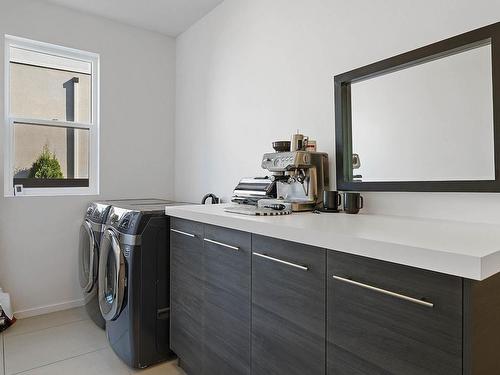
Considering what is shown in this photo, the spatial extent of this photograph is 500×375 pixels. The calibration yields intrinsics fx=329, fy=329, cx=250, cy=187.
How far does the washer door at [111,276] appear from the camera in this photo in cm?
202

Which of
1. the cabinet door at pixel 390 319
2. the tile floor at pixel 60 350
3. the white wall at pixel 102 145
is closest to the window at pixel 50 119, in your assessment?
the white wall at pixel 102 145

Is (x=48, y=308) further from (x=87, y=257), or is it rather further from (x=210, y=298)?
(x=210, y=298)

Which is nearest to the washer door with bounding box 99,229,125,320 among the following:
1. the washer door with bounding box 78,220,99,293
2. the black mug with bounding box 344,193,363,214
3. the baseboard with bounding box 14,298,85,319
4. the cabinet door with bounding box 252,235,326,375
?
the washer door with bounding box 78,220,99,293

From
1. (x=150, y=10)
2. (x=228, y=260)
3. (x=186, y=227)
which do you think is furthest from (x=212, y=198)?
(x=150, y=10)

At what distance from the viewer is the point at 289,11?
2.12 m

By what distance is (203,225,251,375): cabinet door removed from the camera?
4.70 feet

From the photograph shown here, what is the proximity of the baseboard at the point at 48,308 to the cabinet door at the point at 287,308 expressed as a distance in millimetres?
2280

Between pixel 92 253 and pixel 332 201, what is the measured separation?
189 centimetres

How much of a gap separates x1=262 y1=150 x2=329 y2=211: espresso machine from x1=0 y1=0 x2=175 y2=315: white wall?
1.88m

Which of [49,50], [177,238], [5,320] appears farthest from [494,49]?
[5,320]

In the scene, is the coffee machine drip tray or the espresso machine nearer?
the espresso machine

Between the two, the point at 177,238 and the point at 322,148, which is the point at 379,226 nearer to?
the point at 322,148

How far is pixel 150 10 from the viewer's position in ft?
9.50

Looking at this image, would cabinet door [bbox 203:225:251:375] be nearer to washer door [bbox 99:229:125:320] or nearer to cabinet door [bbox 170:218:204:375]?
cabinet door [bbox 170:218:204:375]
